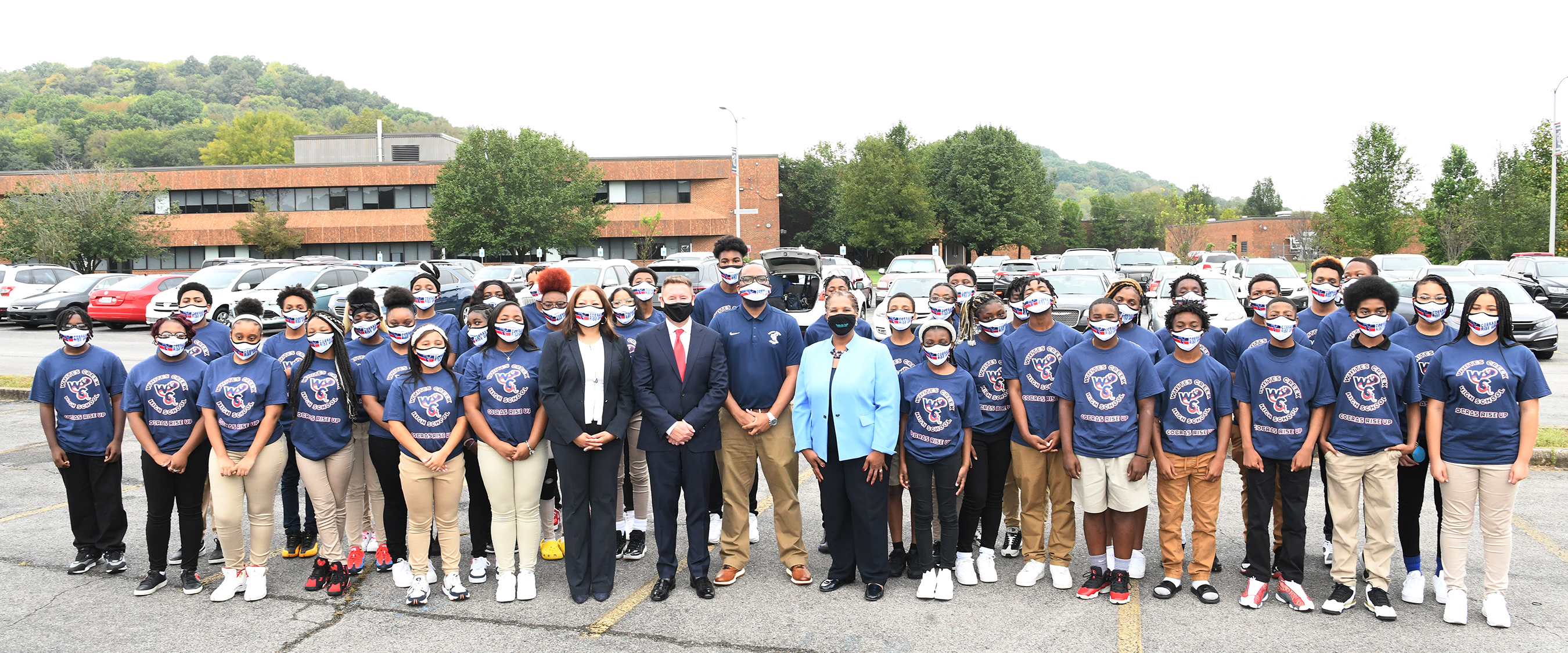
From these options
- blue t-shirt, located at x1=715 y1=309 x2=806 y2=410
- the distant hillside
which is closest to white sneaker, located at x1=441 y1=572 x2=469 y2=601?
blue t-shirt, located at x1=715 y1=309 x2=806 y2=410

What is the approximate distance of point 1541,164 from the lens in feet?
123

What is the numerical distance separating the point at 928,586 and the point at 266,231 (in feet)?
181

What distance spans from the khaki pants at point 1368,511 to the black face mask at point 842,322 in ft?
9.34

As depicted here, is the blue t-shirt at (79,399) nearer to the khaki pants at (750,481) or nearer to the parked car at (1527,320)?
the khaki pants at (750,481)

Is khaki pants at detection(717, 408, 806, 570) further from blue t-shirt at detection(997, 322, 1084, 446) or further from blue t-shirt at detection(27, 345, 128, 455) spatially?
blue t-shirt at detection(27, 345, 128, 455)

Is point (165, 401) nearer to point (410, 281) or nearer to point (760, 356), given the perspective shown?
point (760, 356)

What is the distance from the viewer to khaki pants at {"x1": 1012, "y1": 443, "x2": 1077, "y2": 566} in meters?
5.74

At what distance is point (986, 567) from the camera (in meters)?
5.79

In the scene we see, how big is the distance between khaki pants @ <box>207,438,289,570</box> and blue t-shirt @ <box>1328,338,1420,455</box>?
625 cm

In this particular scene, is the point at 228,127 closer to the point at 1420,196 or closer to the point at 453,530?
the point at 1420,196

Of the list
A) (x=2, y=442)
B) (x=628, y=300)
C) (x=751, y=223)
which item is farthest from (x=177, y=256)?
(x=628, y=300)

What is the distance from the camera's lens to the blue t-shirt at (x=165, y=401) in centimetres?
559

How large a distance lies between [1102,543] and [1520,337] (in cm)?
1499

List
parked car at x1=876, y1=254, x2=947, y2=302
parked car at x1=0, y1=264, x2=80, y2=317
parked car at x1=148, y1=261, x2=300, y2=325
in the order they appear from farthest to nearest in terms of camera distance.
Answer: parked car at x1=0, y1=264, x2=80, y2=317
parked car at x1=876, y1=254, x2=947, y2=302
parked car at x1=148, y1=261, x2=300, y2=325
